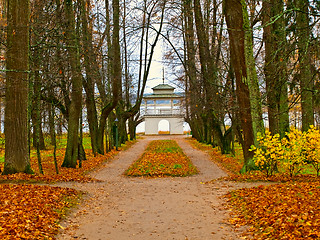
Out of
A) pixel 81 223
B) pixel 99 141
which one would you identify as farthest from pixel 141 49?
pixel 81 223

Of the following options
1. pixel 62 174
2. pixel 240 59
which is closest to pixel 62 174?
pixel 62 174

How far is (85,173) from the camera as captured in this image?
1425 centimetres

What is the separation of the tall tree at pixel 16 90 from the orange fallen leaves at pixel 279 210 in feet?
21.9

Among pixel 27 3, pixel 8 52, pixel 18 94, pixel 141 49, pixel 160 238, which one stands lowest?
pixel 160 238

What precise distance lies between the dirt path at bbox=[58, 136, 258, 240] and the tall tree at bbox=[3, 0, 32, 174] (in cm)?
207

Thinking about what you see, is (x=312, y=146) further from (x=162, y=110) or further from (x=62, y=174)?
(x=162, y=110)

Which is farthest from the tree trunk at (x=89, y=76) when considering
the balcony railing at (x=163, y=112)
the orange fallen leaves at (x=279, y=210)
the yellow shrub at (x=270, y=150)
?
the balcony railing at (x=163, y=112)

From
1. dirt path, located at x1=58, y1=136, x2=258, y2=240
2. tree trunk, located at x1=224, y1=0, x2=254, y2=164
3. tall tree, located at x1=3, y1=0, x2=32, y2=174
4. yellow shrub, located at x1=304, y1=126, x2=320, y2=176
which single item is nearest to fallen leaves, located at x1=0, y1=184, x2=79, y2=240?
dirt path, located at x1=58, y1=136, x2=258, y2=240

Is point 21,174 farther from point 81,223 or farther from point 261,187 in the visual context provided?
point 261,187

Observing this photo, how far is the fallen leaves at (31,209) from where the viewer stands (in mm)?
5355

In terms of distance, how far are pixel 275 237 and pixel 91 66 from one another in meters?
13.3

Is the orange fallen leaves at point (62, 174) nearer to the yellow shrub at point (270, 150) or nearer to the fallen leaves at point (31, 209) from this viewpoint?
the fallen leaves at point (31, 209)

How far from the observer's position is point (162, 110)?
188 ft

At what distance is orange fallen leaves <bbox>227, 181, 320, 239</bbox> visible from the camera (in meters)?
5.12
